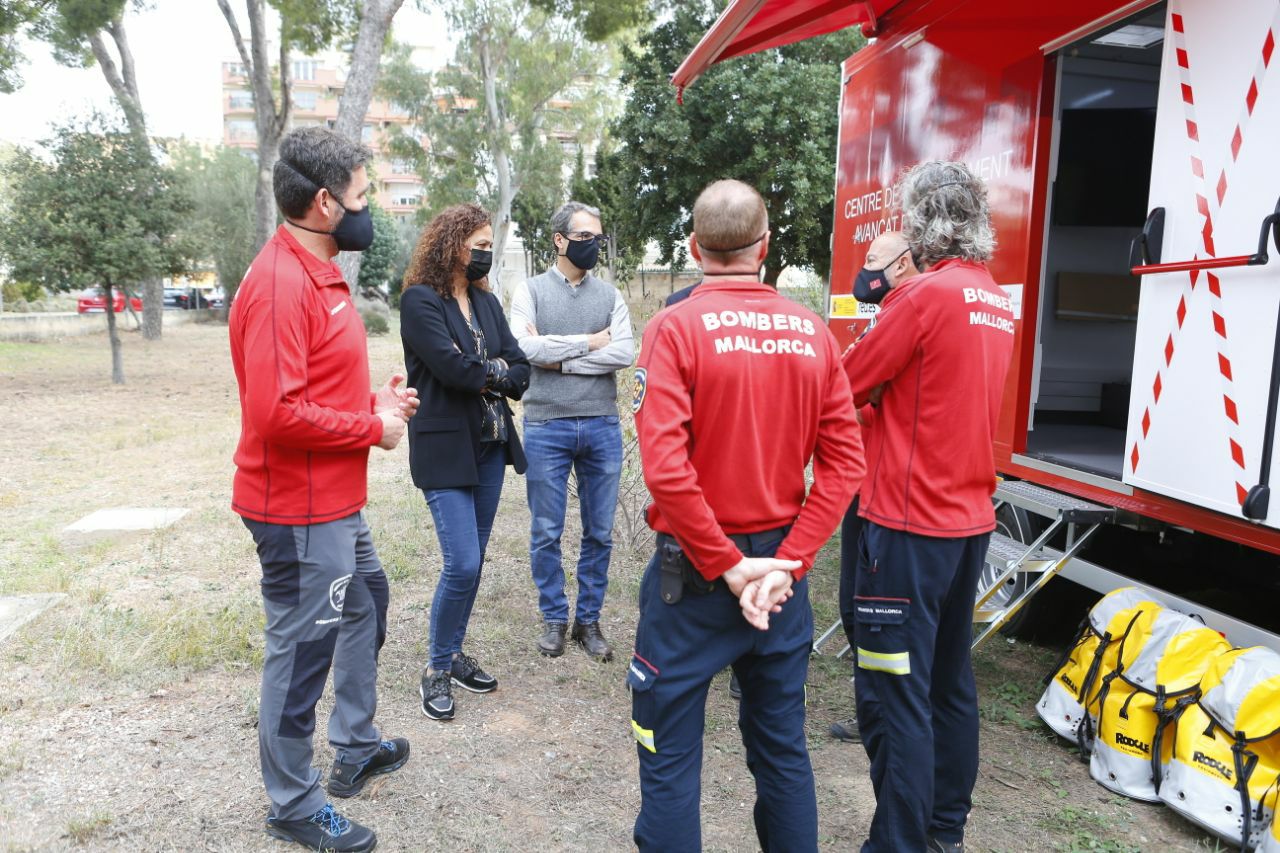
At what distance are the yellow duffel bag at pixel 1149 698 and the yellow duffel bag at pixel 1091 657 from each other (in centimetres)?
5

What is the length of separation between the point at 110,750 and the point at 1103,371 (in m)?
5.87

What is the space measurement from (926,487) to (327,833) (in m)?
1.97

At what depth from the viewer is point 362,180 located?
258 cm

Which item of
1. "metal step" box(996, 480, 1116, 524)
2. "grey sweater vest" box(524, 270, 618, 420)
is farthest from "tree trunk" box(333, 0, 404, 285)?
"metal step" box(996, 480, 1116, 524)

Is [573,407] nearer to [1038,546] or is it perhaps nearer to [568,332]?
[568,332]

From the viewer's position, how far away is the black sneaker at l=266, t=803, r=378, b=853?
2564 mm

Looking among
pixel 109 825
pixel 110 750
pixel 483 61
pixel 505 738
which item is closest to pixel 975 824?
pixel 505 738

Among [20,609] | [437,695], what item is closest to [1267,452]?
[437,695]

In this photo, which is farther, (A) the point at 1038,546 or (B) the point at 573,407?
(B) the point at 573,407

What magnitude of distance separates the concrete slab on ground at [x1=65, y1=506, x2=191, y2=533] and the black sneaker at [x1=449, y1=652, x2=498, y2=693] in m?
3.36

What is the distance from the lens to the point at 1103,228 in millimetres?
6020

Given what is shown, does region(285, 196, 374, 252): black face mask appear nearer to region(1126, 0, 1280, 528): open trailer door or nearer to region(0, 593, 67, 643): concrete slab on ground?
region(1126, 0, 1280, 528): open trailer door

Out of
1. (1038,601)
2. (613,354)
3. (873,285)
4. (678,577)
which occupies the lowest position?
(1038,601)

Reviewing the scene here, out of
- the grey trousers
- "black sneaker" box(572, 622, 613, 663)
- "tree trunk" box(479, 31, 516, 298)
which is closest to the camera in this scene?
the grey trousers
